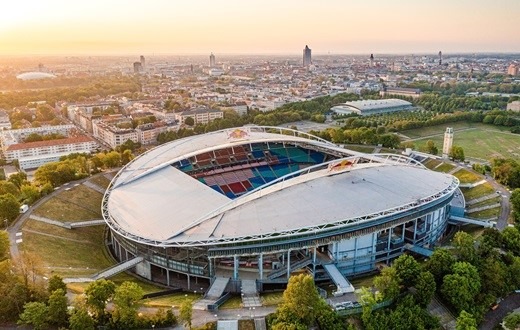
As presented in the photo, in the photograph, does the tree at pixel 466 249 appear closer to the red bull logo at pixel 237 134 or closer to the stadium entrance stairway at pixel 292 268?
the stadium entrance stairway at pixel 292 268

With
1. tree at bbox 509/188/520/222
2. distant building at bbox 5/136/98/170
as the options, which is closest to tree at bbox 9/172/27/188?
distant building at bbox 5/136/98/170

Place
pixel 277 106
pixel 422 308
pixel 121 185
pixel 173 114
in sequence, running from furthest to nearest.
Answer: pixel 277 106, pixel 173 114, pixel 121 185, pixel 422 308

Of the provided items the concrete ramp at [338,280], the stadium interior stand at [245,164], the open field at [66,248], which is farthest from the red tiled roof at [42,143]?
the concrete ramp at [338,280]

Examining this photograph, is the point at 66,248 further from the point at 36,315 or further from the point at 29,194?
the point at 36,315

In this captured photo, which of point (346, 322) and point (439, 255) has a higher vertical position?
point (439, 255)

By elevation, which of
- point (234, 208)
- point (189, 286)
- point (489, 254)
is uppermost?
point (234, 208)

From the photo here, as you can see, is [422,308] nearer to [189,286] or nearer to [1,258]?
[189,286]

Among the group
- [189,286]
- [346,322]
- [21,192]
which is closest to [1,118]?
[21,192]
